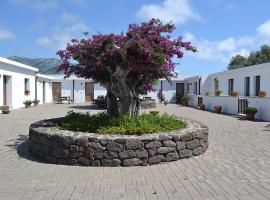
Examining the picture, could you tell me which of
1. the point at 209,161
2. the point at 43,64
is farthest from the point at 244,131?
the point at 43,64

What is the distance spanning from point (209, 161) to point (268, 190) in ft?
6.83

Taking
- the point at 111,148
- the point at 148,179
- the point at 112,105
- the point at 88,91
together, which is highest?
the point at 88,91

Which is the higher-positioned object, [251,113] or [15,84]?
[15,84]

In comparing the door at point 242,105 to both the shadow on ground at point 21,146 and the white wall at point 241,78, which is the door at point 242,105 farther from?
the shadow on ground at point 21,146

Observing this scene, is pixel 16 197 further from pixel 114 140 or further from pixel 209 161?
pixel 209 161

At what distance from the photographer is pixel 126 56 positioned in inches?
326

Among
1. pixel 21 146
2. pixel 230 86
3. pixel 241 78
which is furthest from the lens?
pixel 230 86

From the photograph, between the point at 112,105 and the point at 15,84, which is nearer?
the point at 112,105

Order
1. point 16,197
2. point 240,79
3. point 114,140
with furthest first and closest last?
point 240,79, point 114,140, point 16,197

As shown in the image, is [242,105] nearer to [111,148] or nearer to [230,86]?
[230,86]

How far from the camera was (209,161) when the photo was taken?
7.43m

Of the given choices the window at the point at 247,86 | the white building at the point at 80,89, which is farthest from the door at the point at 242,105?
the white building at the point at 80,89

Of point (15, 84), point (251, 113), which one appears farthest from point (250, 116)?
point (15, 84)

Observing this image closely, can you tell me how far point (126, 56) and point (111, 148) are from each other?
2.33 meters
